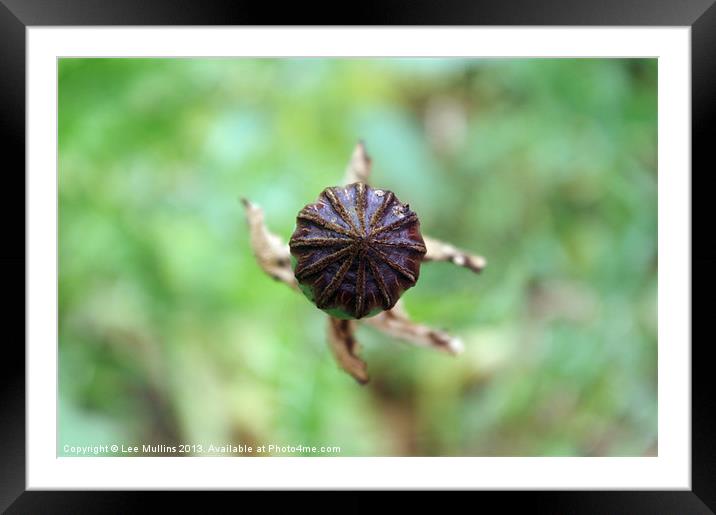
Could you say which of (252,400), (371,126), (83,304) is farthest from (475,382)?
(83,304)

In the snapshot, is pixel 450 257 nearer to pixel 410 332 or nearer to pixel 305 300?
pixel 410 332

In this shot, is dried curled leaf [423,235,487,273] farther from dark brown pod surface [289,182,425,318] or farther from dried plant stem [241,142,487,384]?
dark brown pod surface [289,182,425,318]

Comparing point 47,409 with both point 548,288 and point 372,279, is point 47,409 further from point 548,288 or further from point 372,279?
point 548,288

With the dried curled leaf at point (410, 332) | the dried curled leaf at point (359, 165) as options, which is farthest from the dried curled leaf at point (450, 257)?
the dried curled leaf at point (359, 165)

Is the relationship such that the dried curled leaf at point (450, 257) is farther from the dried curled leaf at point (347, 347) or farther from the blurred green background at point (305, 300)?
the blurred green background at point (305, 300)

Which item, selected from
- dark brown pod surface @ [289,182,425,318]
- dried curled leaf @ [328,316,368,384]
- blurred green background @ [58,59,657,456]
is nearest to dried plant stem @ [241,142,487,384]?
dried curled leaf @ [328,316,368,384]

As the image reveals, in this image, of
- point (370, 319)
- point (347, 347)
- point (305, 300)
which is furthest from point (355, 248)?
point (305, 300)
